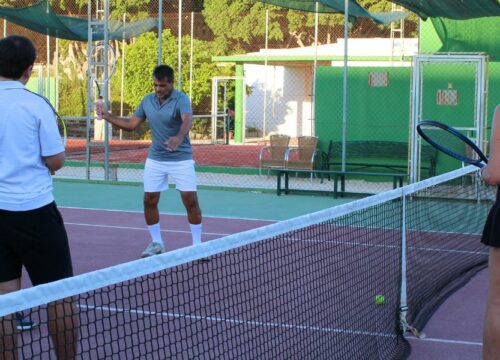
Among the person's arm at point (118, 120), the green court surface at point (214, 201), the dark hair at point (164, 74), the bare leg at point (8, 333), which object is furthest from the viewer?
the green court surface at point (214, 201)

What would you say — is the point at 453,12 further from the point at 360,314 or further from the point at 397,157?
the point at 360,314

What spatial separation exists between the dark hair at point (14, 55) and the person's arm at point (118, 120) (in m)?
3.85

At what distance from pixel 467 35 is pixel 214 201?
606 cm

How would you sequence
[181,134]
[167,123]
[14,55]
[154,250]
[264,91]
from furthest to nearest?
1. [264,91]
2. [154,250]
3. [167,123]
4. [181,134]
5. [14,55]

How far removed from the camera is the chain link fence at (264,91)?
1673cm

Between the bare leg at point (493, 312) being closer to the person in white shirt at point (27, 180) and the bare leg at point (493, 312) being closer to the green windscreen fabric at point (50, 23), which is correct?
the person in white shirt at point (27, 180)

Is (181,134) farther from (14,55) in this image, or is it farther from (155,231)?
(14,55)

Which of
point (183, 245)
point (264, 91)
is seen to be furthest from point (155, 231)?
point (264, 91)

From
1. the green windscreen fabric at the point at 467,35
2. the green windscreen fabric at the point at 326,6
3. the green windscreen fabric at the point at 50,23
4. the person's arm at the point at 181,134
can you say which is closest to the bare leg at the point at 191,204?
the person's arm at the point at 181,134

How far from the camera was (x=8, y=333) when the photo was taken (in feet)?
13.3

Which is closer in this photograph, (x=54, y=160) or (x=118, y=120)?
(x=54, y=160)

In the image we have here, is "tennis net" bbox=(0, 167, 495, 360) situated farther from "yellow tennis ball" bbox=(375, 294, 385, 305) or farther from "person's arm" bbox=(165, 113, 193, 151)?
"person's arm" bbox=(165, 113, 193, 151)

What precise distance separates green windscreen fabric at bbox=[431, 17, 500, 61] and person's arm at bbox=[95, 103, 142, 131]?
31.9 feet

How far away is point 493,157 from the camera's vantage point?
166 inches
